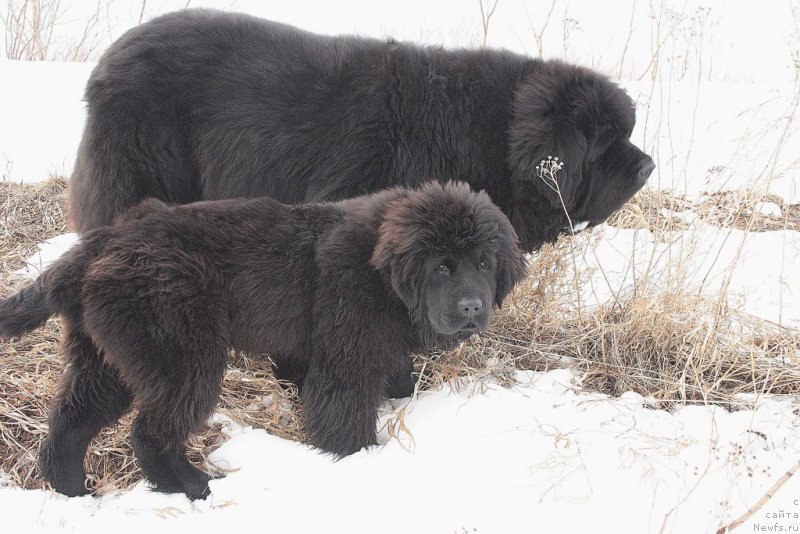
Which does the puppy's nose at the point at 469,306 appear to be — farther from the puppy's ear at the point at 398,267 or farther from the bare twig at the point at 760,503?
the bare twig at the point at 760,503

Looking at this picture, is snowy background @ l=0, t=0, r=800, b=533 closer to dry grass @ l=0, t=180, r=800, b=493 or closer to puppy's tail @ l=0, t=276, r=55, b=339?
dry grass @ l=0, t=180, r=800, b=493

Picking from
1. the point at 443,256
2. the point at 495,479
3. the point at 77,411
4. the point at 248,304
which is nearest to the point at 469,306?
the point at 443,256

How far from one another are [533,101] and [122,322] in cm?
244

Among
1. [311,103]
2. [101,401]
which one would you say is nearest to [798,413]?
[311,103]

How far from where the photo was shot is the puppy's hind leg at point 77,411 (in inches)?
125

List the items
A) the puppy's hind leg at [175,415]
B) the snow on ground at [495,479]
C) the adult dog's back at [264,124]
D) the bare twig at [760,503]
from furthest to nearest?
the adult dog's back at [264,124] → the puppy's hind leg at [175,415] → the snow on ground at [495,479] → the bare twig at [760,503]

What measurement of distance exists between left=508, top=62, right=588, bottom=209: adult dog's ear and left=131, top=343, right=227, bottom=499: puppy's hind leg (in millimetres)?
1931

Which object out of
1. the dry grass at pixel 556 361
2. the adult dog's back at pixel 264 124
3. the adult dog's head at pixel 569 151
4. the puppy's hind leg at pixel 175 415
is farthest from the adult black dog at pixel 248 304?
the adult dog's head at pixel 569 151

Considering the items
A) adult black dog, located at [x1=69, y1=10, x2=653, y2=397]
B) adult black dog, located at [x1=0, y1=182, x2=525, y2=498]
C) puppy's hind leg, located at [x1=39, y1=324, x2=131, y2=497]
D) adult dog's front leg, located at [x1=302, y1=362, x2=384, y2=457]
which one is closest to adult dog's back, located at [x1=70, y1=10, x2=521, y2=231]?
adult black dog, located at [x1=69, y1=10, x2=653, y2=397]

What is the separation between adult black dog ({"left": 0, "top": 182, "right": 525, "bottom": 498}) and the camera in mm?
3074

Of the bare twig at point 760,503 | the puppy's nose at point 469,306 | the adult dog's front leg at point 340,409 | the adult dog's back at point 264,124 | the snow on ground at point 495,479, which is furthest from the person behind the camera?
the adult dog's back at point 264,124

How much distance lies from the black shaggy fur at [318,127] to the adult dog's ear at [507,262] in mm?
751

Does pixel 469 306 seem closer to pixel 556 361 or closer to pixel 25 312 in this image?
pixel 556 361

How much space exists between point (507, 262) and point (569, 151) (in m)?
1.05
